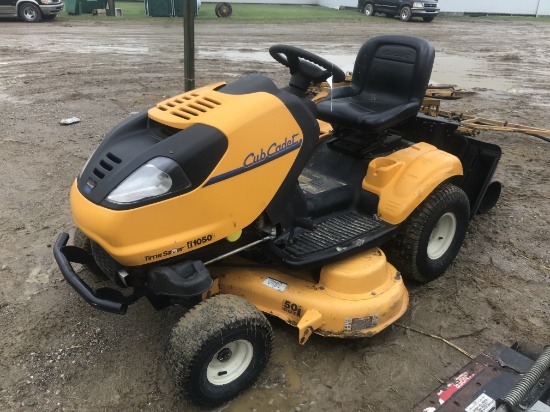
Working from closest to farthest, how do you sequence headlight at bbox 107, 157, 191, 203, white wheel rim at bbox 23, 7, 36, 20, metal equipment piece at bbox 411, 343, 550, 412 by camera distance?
metal equipment piece at bbox 411, 343, 550, 412
headlight at bbox 107, 157, 191, 203
white wheel rim at bbox 23, 7, 36, 20

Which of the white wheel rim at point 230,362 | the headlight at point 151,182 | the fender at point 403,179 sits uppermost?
the headlight at point 151,182

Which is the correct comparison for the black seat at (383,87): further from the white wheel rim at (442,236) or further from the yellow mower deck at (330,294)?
the yellow mower deck at (330,294)

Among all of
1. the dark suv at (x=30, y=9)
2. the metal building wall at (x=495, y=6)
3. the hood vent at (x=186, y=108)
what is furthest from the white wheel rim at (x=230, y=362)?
the metal building wall at (x=495, y=6)

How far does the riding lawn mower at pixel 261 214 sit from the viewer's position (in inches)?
80.9

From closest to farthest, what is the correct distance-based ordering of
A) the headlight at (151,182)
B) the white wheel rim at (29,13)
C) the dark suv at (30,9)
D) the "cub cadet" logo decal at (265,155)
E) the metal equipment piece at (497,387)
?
the metal equipment piece at (497,387)
the headlight at (151,182)
the "cub cadet" logo decal at (265,155)
the dark suv at (30,9)
the white wheel rim at (29,13)

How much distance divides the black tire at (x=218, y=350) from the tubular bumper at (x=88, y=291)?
0.26 metres

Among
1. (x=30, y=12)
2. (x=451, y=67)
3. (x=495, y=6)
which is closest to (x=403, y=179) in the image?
(x=451, y=67)

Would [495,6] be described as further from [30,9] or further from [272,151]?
[272,151]

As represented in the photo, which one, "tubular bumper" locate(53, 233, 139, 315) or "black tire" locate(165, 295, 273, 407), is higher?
"tubular bumper" locate(53, 233, 139, 315)

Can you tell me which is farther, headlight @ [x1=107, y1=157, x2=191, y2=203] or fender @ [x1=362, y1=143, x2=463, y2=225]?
fender @ [x1=362, y1=143, x2=463, y2=225]

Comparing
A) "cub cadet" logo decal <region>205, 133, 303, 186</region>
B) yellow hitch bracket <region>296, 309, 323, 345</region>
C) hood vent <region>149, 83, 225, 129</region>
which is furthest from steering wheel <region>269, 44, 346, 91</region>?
yellow hitch bracket <region>296, 309, 323, 345</region>

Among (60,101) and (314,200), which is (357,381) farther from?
(60,101)

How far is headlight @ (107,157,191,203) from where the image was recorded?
2.00 metres

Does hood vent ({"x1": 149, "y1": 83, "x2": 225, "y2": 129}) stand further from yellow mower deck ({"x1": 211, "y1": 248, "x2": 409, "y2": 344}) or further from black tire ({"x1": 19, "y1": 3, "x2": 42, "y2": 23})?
black tire ({"x1": 19, "y1": 3, "x2": 42, "y2": 23})
